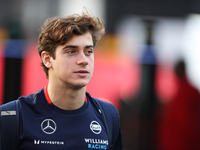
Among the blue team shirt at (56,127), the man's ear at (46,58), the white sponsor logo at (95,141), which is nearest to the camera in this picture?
the blue team shirt at (56,127)

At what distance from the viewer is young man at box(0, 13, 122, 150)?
202 cm

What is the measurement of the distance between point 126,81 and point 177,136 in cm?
126

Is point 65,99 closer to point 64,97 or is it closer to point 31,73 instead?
point 64,97

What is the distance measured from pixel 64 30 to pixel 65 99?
50 centimetres

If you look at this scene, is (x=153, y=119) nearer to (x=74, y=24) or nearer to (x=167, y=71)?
(x=167, y=71)

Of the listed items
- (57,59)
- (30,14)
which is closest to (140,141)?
(30,14)

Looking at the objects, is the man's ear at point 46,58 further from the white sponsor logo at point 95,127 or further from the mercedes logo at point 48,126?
the white sponsor logo at point 95,127

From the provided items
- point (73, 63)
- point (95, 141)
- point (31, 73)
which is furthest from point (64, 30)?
point (31, 73)

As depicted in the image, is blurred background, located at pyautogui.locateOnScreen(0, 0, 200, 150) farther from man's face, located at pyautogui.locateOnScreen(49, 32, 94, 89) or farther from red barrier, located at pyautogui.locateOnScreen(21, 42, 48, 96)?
man's face, located at pyautogui.locateOnScreen(49, 32, 94, 89)

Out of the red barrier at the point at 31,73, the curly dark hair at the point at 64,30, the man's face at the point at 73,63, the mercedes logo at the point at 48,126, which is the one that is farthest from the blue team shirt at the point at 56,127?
the red barrier at the point at 31,73

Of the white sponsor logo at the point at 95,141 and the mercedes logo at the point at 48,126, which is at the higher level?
the mercedes logo at the point at 48,126

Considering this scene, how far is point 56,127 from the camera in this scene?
2055 millimetres

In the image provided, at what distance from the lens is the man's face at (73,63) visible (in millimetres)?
2082

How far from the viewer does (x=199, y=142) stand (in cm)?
491
